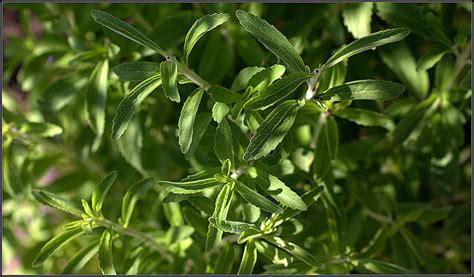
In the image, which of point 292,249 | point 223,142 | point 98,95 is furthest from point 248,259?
point 98,95

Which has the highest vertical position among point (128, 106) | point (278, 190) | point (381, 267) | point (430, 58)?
point (430, 58)

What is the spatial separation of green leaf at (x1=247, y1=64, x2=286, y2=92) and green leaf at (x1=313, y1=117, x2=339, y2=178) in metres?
0.20

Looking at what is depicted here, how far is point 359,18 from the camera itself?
104 cm

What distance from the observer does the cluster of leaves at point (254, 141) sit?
0.79m

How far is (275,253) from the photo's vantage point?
91cm

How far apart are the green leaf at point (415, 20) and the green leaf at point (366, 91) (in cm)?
30

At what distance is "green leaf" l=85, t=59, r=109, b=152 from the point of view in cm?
105

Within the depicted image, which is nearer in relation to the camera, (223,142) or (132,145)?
(223,142)

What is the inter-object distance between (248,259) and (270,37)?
0.32 meters

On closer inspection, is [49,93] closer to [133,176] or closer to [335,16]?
[133,176]

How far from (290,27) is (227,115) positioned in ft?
1.05

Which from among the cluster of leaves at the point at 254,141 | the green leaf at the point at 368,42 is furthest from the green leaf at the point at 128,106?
the green leaf at the point at 368,42

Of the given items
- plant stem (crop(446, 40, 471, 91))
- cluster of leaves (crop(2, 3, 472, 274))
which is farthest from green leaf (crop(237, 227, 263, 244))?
plant stem (crop(446, 40, 471, 91))

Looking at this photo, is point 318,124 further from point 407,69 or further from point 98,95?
point 98,95
